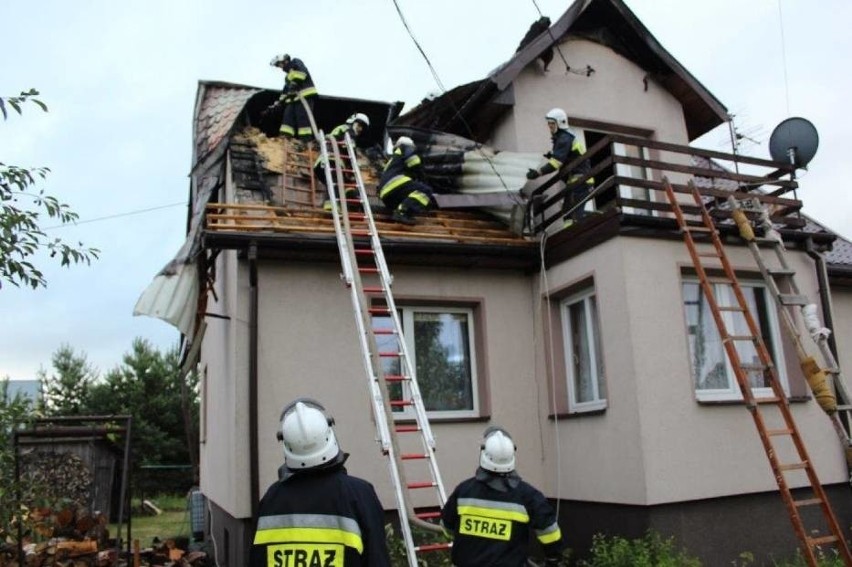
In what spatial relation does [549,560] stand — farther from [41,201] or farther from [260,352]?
[41,201]

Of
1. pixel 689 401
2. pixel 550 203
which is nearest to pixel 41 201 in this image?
pixel 550 203

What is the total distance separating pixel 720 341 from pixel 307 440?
18.7 ft

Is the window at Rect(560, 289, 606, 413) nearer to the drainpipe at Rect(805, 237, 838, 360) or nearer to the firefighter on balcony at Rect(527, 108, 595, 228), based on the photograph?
the firefighter on balcony at Rect(527, 108, 595, 228)

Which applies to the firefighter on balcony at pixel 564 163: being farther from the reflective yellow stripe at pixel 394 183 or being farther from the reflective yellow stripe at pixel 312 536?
the reflective yellow stripe at pixel 312 536

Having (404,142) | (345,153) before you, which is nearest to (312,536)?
(404,142)

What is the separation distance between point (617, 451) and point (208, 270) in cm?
481

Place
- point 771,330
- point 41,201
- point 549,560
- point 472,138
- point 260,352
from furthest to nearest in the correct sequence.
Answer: point 472,138 < point 771,330 < point 260,352 < point 41,201 < point 549,560

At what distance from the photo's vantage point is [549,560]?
185 inches

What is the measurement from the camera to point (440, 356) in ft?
27.6

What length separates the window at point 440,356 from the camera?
26.9 ft

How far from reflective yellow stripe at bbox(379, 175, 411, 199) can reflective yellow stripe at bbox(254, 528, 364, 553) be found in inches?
236

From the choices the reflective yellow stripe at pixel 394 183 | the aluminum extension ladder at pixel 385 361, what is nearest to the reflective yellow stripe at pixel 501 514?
the aluminum extension ladder at pixel 385 361

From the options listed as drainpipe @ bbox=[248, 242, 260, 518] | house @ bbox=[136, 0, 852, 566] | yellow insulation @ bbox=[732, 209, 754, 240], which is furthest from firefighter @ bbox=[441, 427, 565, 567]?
yellow insulation @ bbox=[732, 209, 754, 240]

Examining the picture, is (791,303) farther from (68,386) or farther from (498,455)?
(68,386)
